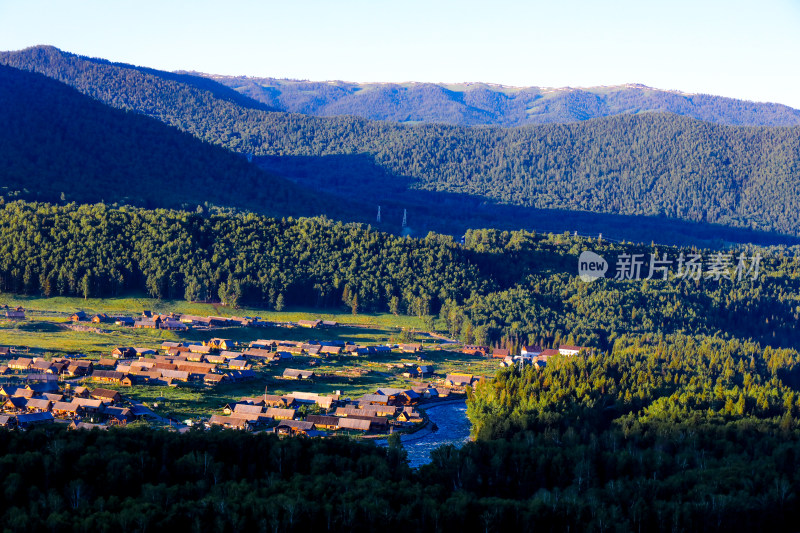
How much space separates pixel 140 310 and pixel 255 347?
68.1 ft

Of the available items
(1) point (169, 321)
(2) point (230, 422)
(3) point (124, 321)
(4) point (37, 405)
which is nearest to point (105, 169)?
(3) point (124, 321)

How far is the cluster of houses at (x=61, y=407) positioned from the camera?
204 feet

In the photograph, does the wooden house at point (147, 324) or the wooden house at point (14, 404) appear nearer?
the wooden house at point (14, 404)

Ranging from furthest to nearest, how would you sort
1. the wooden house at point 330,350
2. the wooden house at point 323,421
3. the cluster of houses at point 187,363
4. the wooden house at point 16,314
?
1. the wooden house at point 16,314
2. the wooden house at point 330,350
3. the cluster of houses at point 187,363
4. the wooden house at point 323,421

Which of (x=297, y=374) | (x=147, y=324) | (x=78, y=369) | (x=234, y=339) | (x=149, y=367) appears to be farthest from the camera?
(x=147, y=324)

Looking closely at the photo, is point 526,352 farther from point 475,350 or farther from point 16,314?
point 16,314

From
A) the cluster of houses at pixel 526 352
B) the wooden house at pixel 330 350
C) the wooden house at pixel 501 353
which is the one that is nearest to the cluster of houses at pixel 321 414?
the wooden house at pixel 330 350

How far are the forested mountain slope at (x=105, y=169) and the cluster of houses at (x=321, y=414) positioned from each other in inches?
3559

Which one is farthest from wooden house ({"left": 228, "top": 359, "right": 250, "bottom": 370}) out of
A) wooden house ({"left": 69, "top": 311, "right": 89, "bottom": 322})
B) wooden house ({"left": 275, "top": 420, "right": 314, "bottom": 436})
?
wooden house ({"left": 69, "top": 311, "right": 89, "bottom": 322})

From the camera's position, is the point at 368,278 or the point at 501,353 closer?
the point at 501,353

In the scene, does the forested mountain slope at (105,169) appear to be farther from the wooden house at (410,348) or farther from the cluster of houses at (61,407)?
the cluster of houses at (61,407)

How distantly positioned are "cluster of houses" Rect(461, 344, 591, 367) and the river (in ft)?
59.7

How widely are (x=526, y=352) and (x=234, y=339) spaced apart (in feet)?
92.1

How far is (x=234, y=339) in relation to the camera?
99.9 meters
